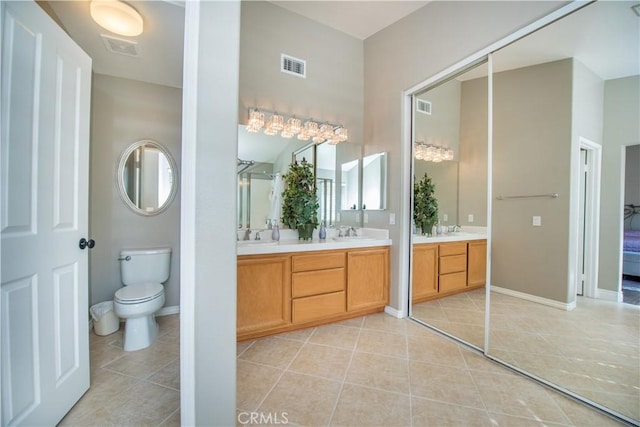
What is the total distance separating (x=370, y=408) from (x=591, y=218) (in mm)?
2272

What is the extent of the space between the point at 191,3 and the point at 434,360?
Result: 271cm

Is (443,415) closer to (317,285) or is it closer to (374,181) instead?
(317,285)

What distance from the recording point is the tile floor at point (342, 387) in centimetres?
138

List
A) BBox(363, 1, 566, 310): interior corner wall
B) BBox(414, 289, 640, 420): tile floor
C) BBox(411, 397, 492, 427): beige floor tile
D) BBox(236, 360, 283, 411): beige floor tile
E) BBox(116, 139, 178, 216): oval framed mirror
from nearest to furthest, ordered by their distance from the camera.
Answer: BBox(411, 397, 492, 427): beige floor tile → BBox(236, 360, 283, 411): beige floor tile → BBox(414, 289, 640, 420): tile floor → BBox(363, 1, 566, 310): interior corner wall → BBox(116, 139, 178, 216): oval framed mirror

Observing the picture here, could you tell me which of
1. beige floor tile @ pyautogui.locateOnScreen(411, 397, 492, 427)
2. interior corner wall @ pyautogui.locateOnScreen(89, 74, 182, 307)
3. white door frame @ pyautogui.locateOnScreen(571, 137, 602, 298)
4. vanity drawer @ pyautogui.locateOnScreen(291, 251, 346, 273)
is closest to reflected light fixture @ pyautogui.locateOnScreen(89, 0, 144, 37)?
interior corner wall @ pyautogui.locateOnScreen(89, 74, 182, 307)

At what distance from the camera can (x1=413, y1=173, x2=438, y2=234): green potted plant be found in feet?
9.28

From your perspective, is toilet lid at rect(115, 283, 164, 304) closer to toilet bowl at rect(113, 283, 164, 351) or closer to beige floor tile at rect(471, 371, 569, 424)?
toilet bowl at rect(113, 283, 164, 351)

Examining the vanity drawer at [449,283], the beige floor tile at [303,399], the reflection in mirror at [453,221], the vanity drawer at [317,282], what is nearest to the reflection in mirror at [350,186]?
the reflection in mirror at [453,221]

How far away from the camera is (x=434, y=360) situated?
193cm

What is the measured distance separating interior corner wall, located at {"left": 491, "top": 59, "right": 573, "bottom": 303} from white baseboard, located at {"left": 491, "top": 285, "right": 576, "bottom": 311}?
1.2 inches

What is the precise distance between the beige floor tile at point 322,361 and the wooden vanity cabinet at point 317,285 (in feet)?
1.08

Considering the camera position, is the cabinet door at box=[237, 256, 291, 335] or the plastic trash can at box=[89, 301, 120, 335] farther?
the plastic trash can at box=[89, 301, 120, 335]

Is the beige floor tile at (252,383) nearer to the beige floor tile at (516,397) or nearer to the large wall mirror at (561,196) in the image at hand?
the beige floor tile at (516,397)

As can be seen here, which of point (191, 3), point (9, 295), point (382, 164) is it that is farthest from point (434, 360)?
point (191, 3)
